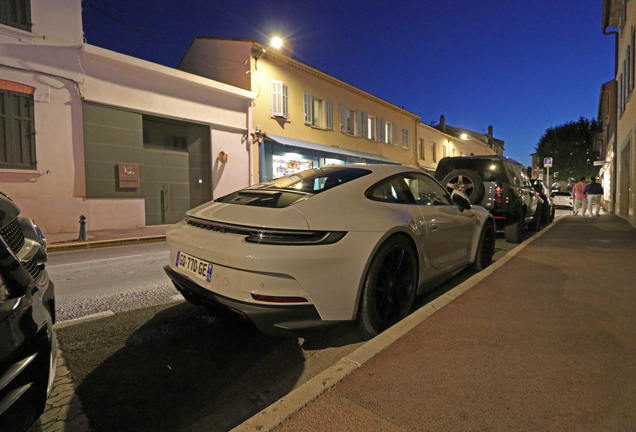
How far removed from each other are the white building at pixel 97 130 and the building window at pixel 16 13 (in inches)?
0.9

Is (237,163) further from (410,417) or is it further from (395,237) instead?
(410,417)

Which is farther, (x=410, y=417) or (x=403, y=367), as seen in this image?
(x=403, y=367)

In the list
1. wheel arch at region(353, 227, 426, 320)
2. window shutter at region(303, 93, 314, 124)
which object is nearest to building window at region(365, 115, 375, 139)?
window shutter at region(303, 93, 314, 124)

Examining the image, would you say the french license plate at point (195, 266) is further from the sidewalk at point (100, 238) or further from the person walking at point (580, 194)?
the person walking at point (580, 194)

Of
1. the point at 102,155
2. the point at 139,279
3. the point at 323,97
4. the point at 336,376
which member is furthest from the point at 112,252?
the point at 323,97

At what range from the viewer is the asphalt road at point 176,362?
6.29ft

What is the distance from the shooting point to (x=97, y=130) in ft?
34.5

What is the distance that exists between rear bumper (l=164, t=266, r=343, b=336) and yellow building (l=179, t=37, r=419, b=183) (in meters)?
12.5

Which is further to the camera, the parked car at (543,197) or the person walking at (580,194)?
the person walking at (580,194)

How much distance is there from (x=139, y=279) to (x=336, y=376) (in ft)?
12.5

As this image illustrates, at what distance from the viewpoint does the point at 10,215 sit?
70.8 inches

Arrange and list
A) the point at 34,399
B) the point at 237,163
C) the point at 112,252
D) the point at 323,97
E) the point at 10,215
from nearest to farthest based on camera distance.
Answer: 1. the point at 34,399
2. the point at 10,215
3. the point at 112,252
4. the point at 237,163
5. the point at 323,97

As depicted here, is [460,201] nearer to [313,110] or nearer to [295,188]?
[295,188]

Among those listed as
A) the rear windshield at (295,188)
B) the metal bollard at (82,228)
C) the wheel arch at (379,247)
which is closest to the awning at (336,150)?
the metal bollard at (82,228)
